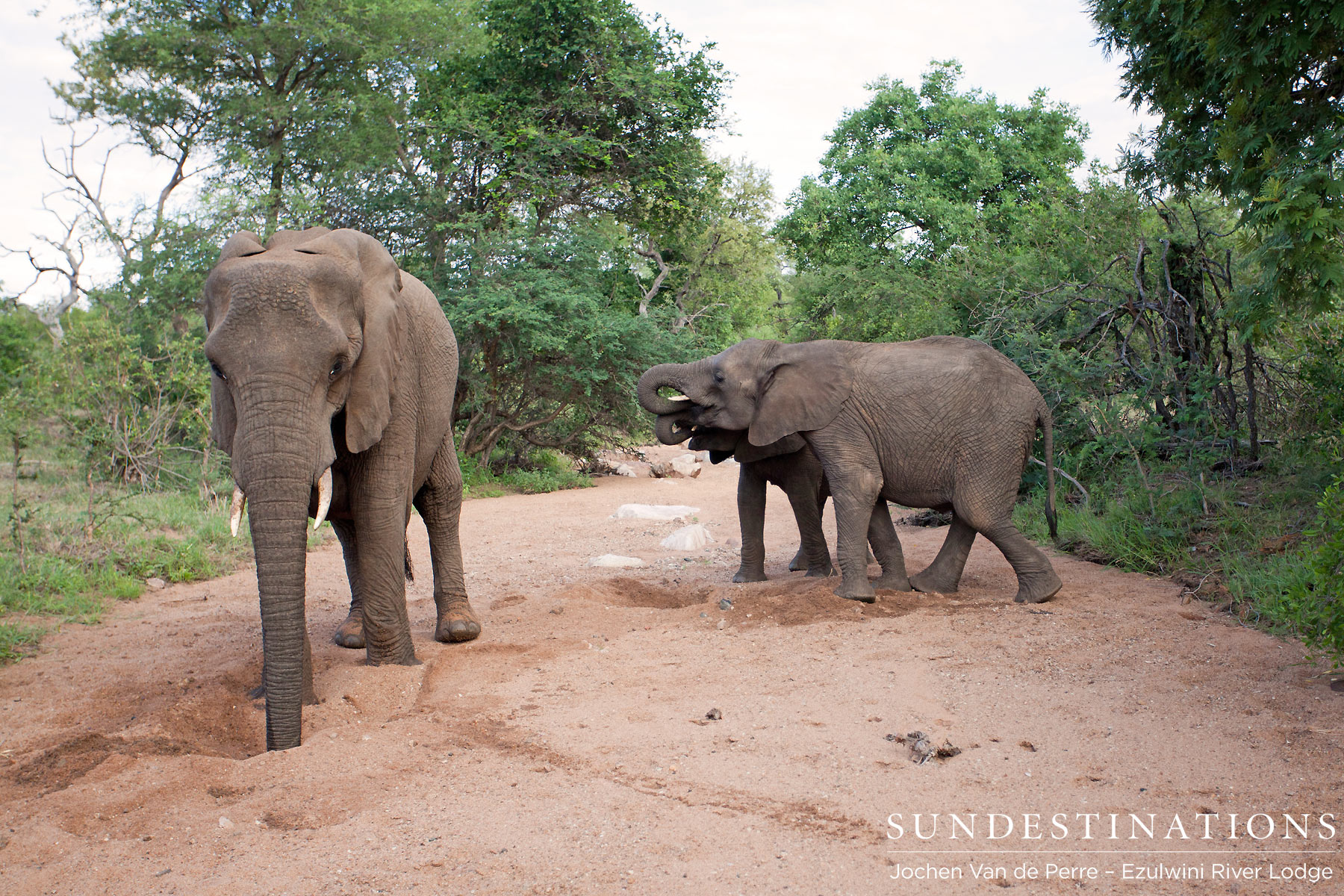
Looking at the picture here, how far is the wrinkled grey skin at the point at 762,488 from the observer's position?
25.6 ft

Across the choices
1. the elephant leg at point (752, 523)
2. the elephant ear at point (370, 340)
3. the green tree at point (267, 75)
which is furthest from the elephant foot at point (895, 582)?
the green tree at point (267, 75)

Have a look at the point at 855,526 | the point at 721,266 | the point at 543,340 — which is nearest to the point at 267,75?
the point at 543,340

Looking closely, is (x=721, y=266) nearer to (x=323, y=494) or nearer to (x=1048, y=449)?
(x=1048, y=449)

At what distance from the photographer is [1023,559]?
6707 mm

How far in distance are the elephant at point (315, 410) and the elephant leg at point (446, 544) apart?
47 centimetres

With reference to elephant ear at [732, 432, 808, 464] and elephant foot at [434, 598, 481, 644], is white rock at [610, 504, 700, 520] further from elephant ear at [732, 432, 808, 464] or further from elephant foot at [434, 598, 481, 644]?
elephant foot at [434, 598, 481, 644]

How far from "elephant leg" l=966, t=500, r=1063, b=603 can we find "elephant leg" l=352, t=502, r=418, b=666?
4119 millimetres

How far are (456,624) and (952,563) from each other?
3.78 m

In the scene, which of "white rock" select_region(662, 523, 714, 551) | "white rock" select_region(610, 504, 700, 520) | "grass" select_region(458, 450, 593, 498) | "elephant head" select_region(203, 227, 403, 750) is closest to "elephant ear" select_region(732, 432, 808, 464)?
"white rock" select_region(662, 523, 714, 551)

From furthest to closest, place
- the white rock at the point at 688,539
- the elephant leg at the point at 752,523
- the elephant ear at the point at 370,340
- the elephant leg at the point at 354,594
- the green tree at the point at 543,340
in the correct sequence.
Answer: the green tree at the point at 543,340 < the white rock at the point at 688,539 < the elephant leg at the point at 752,523 < the elephant leg at the point at 354,594 < the elephant ear at the point at 370,340

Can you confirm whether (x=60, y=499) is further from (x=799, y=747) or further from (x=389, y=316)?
(x=799, y=747)

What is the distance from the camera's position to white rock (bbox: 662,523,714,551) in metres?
10.3

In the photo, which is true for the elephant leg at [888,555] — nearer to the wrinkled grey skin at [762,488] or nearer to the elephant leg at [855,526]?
the elephant leg at [855,526]

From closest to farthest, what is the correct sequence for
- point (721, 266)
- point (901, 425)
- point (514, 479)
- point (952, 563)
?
1. point (901, 425)
2. point (952, 563)
3. point (514, 479)
4. point (721, 266)
